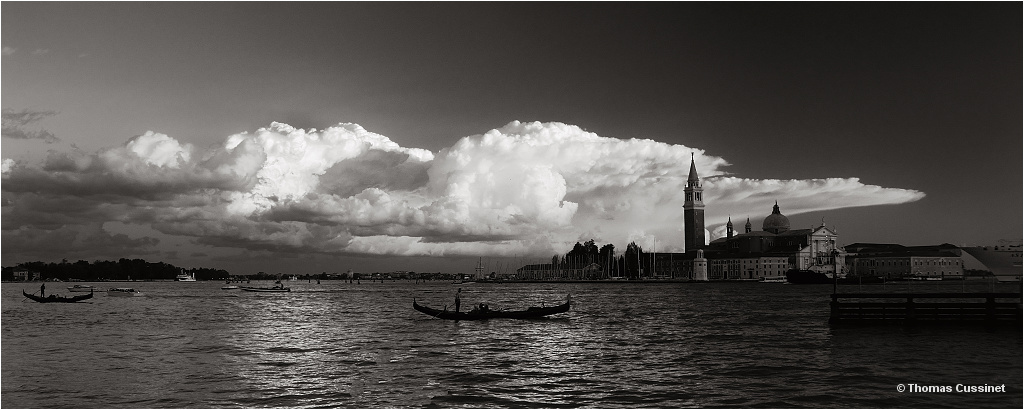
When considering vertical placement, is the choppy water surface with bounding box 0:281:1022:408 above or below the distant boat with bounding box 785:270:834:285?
below

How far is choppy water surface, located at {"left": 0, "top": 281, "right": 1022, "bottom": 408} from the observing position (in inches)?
822

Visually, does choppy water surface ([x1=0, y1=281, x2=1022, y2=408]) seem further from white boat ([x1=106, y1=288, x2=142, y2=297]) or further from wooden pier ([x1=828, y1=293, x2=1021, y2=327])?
white boat ([x1=106, y1=288, x2=142, y2=297])

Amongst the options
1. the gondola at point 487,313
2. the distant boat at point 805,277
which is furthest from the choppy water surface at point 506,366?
the distant boat at point 805,277

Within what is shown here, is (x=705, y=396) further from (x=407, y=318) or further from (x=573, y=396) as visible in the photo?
(x=407, y=318)

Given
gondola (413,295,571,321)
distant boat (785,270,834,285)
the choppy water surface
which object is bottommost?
the choppy water surface

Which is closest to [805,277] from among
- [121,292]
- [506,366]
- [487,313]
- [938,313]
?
[121,292]

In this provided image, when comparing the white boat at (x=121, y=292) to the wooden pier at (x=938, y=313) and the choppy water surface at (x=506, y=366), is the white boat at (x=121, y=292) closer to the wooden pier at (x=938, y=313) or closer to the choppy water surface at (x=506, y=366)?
the choppy water surface at (x=506, y=366)

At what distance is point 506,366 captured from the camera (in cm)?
2730

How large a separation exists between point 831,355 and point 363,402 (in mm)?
17076

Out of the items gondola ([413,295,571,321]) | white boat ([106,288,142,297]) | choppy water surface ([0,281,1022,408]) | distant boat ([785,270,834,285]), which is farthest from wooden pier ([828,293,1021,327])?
distant boat ([785,270,834,285])

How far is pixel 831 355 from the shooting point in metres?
29.1

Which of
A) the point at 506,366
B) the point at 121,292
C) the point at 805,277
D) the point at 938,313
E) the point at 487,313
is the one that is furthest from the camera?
the point at 805,277

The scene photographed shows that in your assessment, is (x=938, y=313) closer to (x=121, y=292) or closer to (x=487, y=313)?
(x=487, y=313)

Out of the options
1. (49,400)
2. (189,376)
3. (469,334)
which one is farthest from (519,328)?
(49,400)
